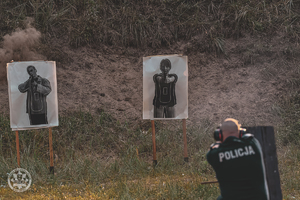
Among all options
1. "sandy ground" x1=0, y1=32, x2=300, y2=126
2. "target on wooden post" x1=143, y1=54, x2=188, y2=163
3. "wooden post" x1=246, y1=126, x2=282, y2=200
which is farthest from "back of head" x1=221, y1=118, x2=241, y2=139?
"sandy ground" x1=0, y1=32, x2=300, y2=126

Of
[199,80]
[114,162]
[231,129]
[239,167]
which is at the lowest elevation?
[114,162]

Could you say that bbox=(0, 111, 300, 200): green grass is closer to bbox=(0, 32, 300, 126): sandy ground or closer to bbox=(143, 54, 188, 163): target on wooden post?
bbox=(0, 32, 300, 126): sandy ground

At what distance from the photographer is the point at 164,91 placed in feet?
20.5

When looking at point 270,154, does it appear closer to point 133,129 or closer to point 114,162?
point 114,162

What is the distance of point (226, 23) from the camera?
380 inches

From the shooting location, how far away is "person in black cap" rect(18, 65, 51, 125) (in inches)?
231

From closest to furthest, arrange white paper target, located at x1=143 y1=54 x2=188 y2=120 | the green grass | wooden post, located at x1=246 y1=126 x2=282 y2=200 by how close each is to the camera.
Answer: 1. wooden post, located at x1=246 y1=126 x2=282 y2=200
2. the green grass
3. white paper target, located at x1=143 y1=54 x2=188 y2=120

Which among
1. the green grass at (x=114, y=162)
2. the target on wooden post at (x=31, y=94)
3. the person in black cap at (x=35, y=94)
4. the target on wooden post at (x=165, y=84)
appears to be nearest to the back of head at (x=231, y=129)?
the green grass at (x=114, y=162)

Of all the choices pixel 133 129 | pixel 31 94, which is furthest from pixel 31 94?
pixel 133 129

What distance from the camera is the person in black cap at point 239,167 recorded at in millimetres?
2574

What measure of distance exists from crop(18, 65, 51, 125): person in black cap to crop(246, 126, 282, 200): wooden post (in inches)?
161

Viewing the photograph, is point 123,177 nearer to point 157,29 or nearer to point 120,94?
point 120,94

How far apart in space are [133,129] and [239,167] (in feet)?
17.9

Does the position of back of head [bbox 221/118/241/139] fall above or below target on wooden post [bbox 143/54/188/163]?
below
